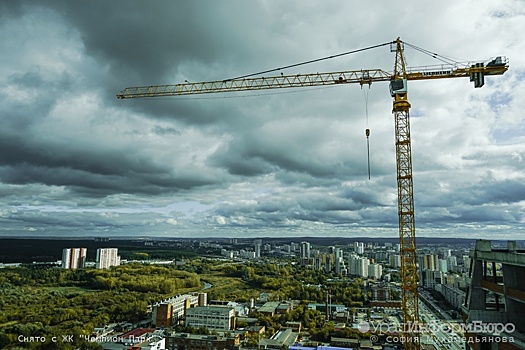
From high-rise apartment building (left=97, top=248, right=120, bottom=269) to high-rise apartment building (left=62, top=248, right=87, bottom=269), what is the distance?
229cm

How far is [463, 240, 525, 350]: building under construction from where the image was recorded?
15.9 feet

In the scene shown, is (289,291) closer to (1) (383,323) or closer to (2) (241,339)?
(1) (383,323)

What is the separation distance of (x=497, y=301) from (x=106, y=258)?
46981mm

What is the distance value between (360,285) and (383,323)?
12.0 m

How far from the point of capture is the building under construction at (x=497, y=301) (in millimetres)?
4844

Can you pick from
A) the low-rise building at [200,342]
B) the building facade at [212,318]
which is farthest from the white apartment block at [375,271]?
the low-rise building at [200,342]

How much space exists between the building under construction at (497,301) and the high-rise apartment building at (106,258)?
44881mm

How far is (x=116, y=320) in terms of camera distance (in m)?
19.5

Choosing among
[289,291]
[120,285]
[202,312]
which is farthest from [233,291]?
[202,312]

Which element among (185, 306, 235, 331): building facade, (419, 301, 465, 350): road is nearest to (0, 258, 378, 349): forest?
(185, 306, 235, 331): building facade

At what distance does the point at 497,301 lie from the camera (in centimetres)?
554

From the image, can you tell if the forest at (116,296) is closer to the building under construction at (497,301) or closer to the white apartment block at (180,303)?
the white apartment block at (180,303)

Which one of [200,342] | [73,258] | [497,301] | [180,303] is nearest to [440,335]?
[200,342]

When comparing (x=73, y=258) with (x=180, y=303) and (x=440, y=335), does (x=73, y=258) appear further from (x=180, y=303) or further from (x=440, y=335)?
(x=440, y=335)
